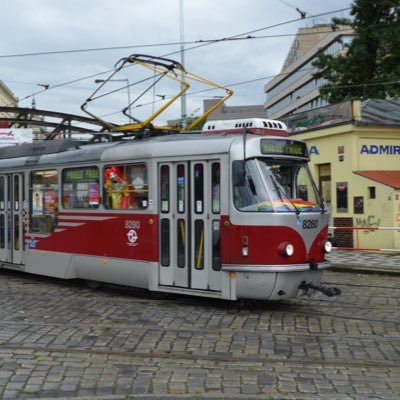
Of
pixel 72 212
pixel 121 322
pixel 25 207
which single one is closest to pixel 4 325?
pixel 121 322

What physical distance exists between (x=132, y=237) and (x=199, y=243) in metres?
1.33

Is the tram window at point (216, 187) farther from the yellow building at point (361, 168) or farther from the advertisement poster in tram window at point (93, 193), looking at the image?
the yellow building at point (361, 168)

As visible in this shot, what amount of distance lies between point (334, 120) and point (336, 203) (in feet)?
9.33

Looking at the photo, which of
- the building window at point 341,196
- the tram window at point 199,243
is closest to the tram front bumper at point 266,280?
the tram window at point 199,243

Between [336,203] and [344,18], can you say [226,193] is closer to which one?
[336,203]

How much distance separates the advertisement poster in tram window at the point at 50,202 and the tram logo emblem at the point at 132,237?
88.4 inches

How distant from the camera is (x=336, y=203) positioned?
19.5 m

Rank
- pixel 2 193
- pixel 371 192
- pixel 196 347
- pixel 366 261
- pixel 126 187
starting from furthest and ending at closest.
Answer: pixel 371 192, pixel 366 261, pixel 2 193, pixel 126 187, pixel 196 347

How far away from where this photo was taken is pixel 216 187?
838 centimetres

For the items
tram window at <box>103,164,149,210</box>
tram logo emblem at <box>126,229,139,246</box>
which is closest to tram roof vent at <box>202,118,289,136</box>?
tram window at <box>103,164,149,210</box>

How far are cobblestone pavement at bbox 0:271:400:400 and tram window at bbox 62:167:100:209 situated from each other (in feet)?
5.46

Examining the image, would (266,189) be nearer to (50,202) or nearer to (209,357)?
(209,357)

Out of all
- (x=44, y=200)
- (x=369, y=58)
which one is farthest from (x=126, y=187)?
(x=369, y=58)

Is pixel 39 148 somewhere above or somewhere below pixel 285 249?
above
